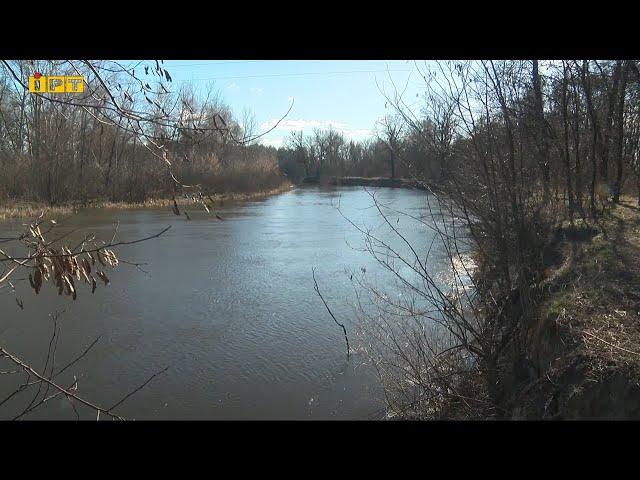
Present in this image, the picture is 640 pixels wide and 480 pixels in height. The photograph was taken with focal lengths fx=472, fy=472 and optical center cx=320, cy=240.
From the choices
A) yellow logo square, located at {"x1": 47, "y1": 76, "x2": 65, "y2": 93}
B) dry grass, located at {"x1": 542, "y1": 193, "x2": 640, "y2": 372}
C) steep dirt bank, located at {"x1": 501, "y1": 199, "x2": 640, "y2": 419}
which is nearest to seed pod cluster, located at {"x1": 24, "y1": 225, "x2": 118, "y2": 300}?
yellow logo square, located at {"x1": 47, "y1": 76, "x2": 65, "y2": 93}

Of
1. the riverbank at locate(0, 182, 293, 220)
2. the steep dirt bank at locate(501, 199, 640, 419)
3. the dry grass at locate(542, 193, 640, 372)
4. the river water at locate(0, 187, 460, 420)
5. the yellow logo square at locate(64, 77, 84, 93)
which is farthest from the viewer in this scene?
the riverbank at locate(0, 182, 293, 220)

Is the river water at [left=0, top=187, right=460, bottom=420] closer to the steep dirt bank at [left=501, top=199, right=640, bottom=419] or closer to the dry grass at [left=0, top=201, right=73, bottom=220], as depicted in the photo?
the steep dirt bank at [left=501, top=199, right=640, bottom=419]

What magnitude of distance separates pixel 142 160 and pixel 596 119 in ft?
78.6

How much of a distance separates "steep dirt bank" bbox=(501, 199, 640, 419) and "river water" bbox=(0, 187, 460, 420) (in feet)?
5.24

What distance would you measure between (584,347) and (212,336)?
474cm

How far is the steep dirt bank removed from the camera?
296cm

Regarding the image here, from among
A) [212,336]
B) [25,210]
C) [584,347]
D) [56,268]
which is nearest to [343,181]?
[25,210]

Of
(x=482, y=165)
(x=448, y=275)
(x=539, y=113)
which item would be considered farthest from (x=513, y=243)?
(x=448, y=275)

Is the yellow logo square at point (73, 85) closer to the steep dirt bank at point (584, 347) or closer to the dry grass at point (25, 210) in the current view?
the steep dirt bank at point (584, 347)

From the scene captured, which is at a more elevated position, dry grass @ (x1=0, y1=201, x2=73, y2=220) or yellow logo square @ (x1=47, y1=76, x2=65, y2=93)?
yellow logo square @ (x1=47, y1=76, x2=65, y2=93)

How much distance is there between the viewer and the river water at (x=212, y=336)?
495 cm

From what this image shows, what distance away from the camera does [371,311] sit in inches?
286

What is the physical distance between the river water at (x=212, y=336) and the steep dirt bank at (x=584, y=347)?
5.24ft

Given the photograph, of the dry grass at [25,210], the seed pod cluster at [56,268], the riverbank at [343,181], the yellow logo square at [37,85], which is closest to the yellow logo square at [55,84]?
the yellow logo square at [37,85]
